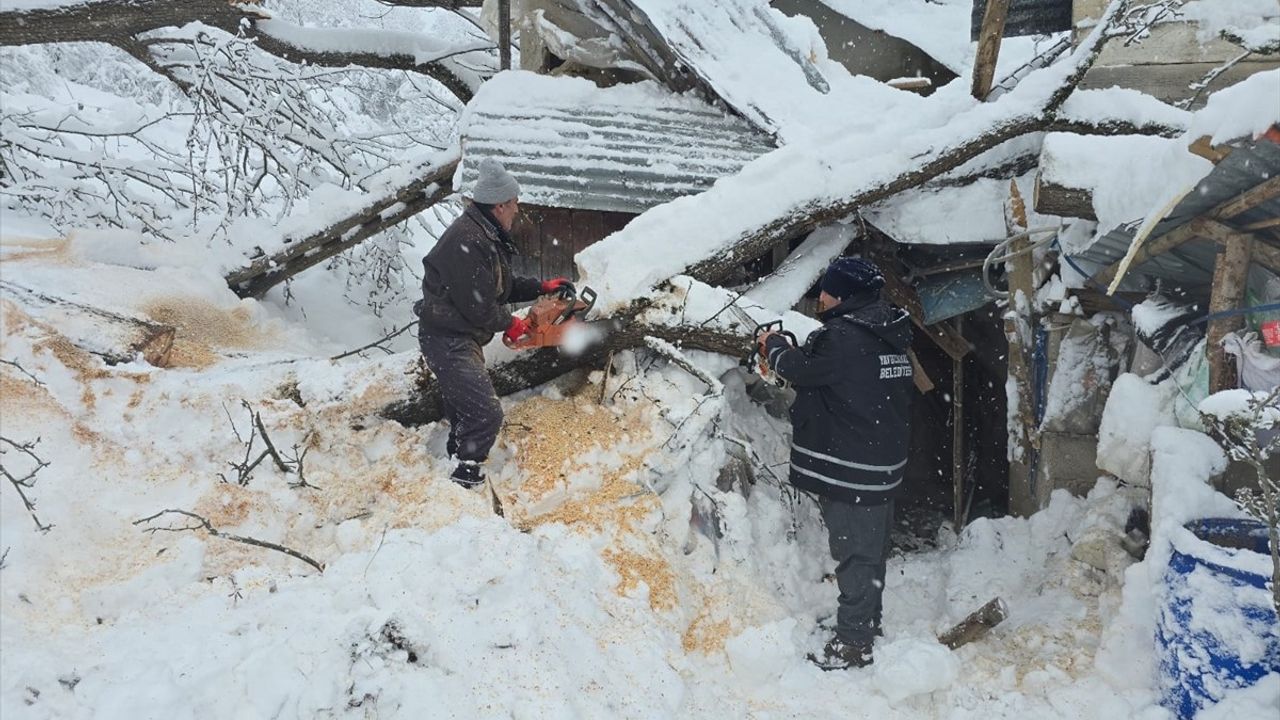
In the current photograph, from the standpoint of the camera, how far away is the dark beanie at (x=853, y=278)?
3.76 metres

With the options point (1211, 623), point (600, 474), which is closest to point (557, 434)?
point (600, 474)

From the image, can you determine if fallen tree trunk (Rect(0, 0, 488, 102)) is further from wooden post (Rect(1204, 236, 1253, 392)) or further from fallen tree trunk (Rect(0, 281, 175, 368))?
wooden post (Rect(1204, 236, 1253, 392))

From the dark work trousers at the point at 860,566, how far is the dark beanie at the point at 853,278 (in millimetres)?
1063

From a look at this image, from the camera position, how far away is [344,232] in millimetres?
6758

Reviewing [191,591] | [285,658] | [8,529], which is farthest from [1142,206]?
[8,529]

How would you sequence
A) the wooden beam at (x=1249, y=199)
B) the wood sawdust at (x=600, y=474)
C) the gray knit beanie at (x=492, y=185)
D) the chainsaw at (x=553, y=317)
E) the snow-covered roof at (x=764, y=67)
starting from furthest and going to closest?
the snow-covered roof at (x=764, y=67) < the chainsaw at (x=553, y=317) < the gray knit beanie at (x=492, y=185) < the wood sawdust at (x=600, y=474) < the wooden beam at (x=1249, y=199)

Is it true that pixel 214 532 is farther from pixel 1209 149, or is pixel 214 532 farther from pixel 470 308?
pixel 1209 149

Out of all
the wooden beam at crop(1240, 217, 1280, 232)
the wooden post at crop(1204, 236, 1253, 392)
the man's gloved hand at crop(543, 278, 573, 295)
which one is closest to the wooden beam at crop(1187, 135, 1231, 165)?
the wooden beam at crop(1240, 217, 1280, 232)

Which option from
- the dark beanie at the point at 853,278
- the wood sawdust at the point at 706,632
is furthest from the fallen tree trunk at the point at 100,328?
the dark beanie at the point at 853,278

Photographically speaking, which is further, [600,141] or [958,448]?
[958,448]

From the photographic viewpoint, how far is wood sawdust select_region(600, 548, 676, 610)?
333cm

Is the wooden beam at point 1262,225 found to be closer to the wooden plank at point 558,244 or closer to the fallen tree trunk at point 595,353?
the fallen tree trunk at point 595,353

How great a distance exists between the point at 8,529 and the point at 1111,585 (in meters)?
4.89

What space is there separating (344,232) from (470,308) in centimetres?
341
